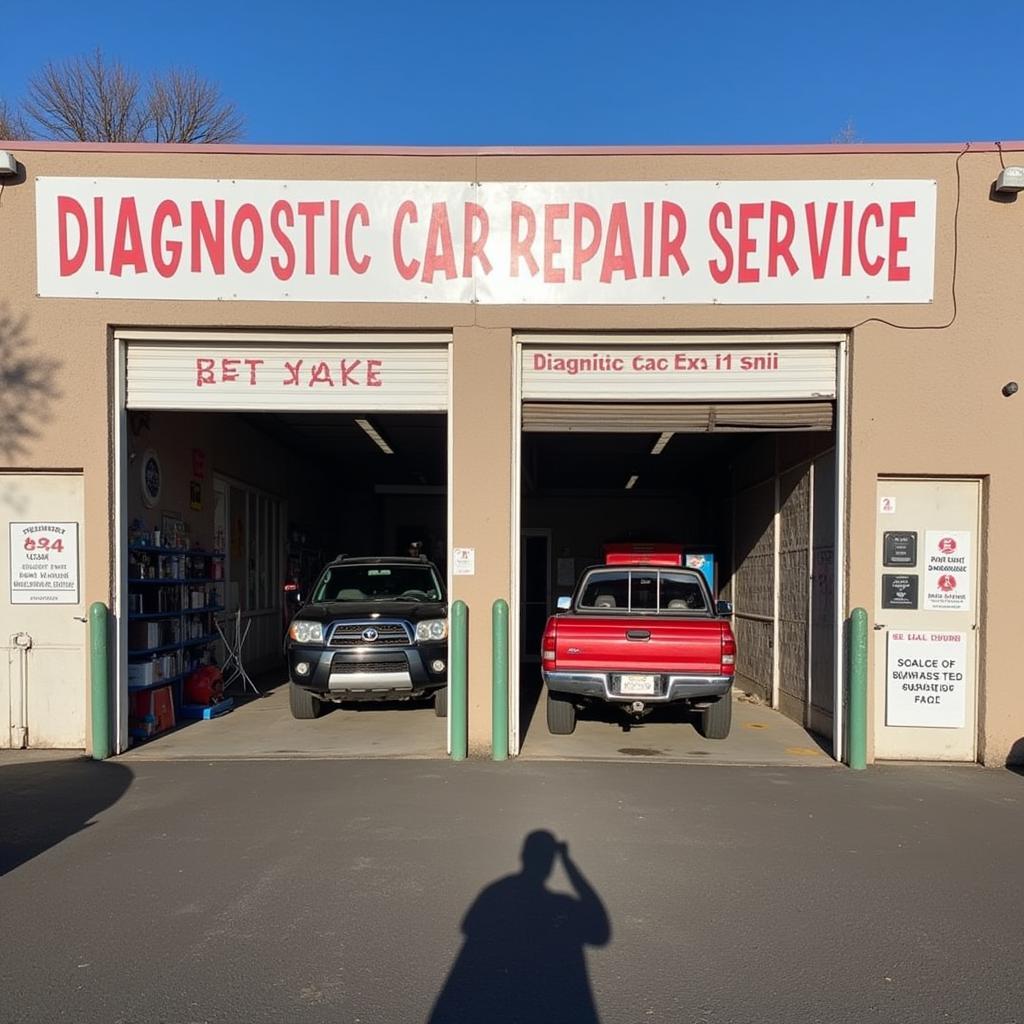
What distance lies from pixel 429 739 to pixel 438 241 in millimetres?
4685

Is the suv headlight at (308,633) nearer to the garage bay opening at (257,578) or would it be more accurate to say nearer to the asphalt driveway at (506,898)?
the garage bay opening at (257,578)

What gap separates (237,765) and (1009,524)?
276 inches

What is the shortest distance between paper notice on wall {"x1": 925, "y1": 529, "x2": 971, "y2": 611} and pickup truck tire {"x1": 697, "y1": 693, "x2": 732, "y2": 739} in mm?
2091

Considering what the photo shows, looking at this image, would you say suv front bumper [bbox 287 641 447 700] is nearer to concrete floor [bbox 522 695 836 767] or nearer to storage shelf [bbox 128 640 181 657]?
concrete floor [bbox 522 695 836 767]

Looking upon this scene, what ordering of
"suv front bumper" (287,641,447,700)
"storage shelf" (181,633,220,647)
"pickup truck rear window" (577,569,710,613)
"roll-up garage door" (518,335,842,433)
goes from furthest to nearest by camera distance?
"storage shelf" (181,633,220,647) < "pickup truck rear window" (577,569,710,613) < "suv front bumper" (287,641,447,700) < "roll-up garage door" (518,335,842,433)

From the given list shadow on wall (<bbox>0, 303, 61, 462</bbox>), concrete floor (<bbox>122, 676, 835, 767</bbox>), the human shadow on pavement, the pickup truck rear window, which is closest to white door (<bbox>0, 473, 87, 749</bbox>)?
shadow on wall (<bbox>0, 303, 61, 462</bbox>)

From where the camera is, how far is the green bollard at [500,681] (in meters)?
7.77

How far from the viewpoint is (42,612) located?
26.7 feet

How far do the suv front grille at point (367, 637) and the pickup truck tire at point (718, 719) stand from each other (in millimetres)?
3076

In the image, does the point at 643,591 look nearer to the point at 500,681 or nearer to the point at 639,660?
the point at 639,660

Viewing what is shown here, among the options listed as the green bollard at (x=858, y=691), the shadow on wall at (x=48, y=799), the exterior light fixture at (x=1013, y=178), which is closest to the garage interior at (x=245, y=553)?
the shadow on wall at (x=48, y=799)

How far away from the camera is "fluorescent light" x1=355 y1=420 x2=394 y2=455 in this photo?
12.3 meters

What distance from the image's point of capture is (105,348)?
801 cm

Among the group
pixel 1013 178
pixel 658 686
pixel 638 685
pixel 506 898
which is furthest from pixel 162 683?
pixel 1013 178
